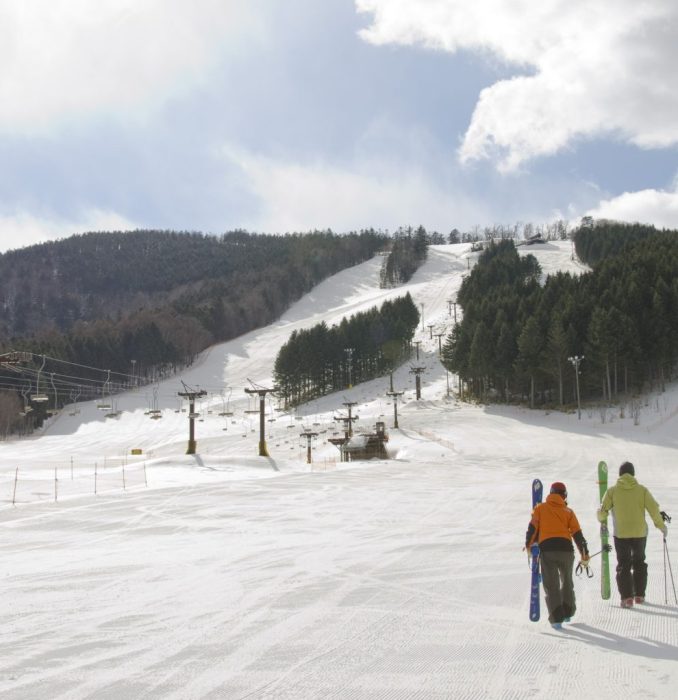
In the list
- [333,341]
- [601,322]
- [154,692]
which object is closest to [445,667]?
[154,692]

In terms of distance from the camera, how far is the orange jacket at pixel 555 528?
278 inches

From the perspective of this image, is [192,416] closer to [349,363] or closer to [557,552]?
[557,552]

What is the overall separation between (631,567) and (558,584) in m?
1.26

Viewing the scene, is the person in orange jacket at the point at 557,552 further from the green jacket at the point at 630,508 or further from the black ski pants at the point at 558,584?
the green jacket at the point at 630,508

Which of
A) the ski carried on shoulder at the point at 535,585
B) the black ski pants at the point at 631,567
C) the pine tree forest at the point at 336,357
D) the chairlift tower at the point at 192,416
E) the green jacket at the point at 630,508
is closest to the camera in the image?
the ski carried on shoulder at the point at 535,585

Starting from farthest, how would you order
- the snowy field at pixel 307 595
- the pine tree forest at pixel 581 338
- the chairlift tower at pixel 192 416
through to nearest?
the pine tree forest at pixel 581 338 < the chairlift tower at pixel 192 416 < the snowy field at pixel 307 595

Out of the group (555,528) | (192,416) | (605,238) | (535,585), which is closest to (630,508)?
(555,528)

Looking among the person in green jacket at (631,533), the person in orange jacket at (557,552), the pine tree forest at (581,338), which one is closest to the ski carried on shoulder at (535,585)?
the person in orange jacket at (557,552)

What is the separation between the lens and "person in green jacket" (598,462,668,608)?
7547 mm

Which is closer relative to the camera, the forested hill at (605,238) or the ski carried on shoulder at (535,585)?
the ski carried on shoulder at (535,585)

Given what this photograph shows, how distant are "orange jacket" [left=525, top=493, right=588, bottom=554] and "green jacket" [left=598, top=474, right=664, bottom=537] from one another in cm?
84

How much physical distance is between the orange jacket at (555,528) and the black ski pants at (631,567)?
2.64ft

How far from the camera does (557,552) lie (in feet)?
23.0

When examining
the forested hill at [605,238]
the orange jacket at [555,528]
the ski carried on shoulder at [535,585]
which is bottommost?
the ski carried on shoulder at [535,585]
